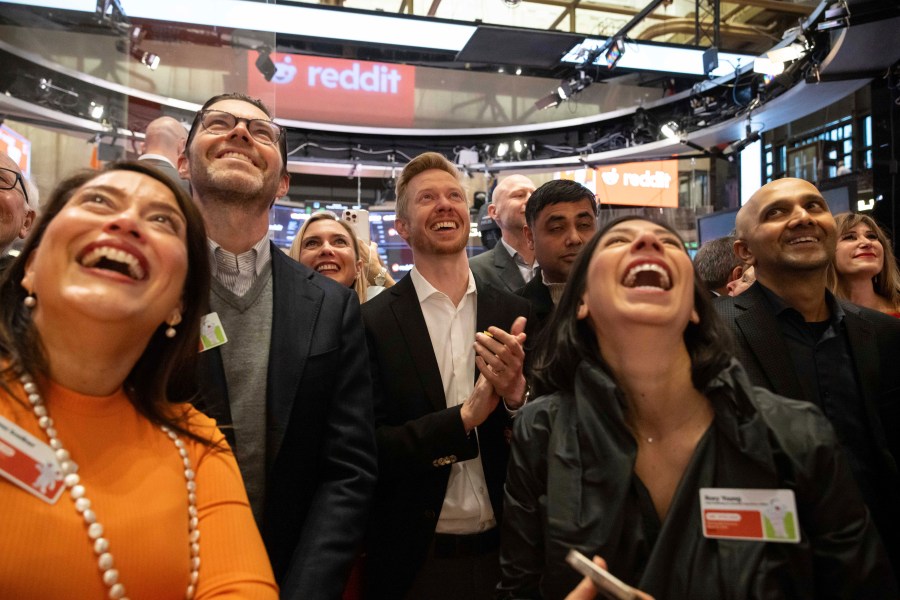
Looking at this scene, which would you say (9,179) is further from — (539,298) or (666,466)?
(666,466)

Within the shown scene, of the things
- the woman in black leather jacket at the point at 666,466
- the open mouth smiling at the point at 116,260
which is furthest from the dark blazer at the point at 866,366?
the open mouth smiling at the point at 116,260

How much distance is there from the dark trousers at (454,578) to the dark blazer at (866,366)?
1077 mm

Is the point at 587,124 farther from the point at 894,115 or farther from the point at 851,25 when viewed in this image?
the point at 851,25

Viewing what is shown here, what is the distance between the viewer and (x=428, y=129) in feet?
37.3

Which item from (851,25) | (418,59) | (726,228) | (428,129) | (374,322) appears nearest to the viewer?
(374,322)

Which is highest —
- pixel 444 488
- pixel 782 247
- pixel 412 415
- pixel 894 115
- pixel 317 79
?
pixel 317 79

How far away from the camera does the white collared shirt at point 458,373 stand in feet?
7.04

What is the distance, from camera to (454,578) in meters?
2.12

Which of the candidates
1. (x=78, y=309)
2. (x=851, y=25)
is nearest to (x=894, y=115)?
(x=851, y=25)

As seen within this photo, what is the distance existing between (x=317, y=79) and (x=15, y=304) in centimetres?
1006

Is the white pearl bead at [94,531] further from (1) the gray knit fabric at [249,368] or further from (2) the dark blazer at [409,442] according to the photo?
(2) the dark blazer at [409,442]

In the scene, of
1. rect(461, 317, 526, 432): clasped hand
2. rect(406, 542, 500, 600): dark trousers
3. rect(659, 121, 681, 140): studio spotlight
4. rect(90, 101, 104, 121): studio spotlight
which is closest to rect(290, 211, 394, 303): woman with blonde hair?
rect(461, 317, 526, 432): clasped hand

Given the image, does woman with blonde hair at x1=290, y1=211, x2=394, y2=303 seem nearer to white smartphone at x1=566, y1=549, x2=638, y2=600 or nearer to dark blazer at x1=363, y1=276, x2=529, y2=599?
dark blazer at x1=363, y1=276, x2=529, y2=599

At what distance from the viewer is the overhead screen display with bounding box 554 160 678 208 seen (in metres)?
10.9
